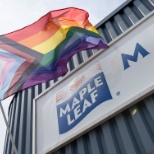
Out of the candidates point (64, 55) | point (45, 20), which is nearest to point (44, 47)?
point (64, 55)

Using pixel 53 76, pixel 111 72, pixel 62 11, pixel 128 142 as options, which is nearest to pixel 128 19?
pixel 62 11

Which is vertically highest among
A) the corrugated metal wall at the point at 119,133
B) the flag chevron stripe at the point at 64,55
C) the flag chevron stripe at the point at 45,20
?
the flag chevron stripe at the point at 45,20

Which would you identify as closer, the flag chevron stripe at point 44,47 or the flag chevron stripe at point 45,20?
the flag chevron stripe at point 44,47

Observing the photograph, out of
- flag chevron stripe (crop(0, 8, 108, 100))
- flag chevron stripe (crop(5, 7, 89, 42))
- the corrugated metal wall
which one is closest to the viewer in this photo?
the corrugated metal wall

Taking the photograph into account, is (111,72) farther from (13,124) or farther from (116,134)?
(13,124)

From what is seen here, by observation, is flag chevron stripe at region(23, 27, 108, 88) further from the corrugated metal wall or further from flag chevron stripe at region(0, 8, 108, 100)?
the corrugated metal wall

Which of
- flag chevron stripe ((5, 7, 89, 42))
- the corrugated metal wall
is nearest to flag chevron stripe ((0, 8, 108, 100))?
flag chevron stripe ((5, 7, 89, 42))

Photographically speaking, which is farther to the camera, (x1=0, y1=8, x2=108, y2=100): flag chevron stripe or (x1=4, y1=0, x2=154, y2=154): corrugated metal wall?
(x1=0, y1=8, x2=108, y2=100): flag chevron stripe

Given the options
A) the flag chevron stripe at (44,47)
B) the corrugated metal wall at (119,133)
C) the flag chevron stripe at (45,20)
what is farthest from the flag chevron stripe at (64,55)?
the corrugated metal wall at (119,133)

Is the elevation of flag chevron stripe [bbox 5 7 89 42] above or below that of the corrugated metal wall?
above

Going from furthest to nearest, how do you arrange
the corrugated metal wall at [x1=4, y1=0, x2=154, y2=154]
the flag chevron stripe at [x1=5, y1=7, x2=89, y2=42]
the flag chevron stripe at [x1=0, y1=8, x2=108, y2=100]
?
the flag chevron stripe at [x1=5, y1=7, x2=89, y2=42], the flag chevron stripe at [x1=0, y1=8, x2=108, y2=100], the corrugated metal wall at [x1=4, y1=0, x2=154, y2=154]

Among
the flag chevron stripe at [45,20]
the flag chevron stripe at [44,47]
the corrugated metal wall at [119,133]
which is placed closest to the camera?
the corrugated metal wall at [119,133]

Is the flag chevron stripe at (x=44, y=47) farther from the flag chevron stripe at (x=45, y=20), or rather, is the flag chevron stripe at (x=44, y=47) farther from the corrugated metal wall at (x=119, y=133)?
the corrugated metal wall at (x=119, y=133)

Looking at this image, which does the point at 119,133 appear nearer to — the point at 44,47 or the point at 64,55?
the point at 64,55
